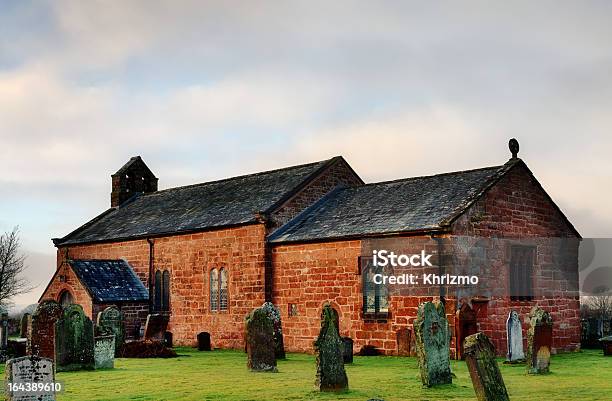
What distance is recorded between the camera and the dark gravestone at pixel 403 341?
1035 inches

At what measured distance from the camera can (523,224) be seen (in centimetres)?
2905

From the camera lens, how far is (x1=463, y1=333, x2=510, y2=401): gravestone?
13414 mm

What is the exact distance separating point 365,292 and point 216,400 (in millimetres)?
13868

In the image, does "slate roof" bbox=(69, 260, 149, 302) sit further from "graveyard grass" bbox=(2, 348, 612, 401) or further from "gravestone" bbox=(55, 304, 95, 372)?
"gravestone" bbox=(55, 304, 95, 372)

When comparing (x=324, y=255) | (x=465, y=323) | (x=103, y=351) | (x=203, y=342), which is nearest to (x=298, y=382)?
(x=103, y=351)

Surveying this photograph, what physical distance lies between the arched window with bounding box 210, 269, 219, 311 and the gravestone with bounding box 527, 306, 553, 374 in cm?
1710

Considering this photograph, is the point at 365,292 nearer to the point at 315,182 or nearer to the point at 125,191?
the point at 315,182

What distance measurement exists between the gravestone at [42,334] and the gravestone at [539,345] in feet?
40.6

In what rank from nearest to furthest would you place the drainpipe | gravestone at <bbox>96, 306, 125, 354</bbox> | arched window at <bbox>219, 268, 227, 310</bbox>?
gravestone at <bbox>96, 306, 125, 354</bbox>
arched window at <bbox>219, 268, 227, 310</bbox>
the drainpipe

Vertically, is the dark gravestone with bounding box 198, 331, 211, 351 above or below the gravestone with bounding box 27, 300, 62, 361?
below

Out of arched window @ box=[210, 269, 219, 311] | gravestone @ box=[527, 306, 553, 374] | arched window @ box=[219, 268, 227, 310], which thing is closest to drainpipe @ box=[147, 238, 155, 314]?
arched window @ box=[210, 269, 219, 311]

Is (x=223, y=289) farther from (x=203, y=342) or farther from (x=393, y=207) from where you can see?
(x=393, y=207)

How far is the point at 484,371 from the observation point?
13516 mm

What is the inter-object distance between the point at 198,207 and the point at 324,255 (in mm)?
11108
